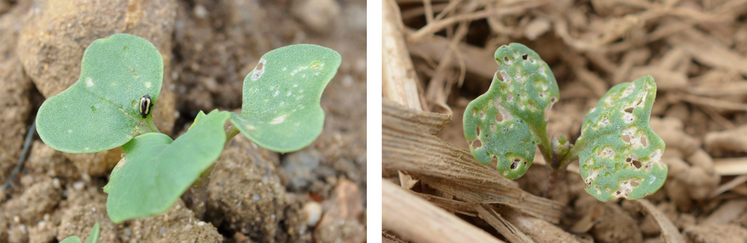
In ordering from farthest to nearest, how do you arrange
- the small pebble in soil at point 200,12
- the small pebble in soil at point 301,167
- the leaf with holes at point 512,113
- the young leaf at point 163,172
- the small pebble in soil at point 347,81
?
→ the small pebble in soil at point 347,81 → the small pebble in soil at point 200,12 → the small pebble in soil at point 301,167 → the leaf with holes at point 512,113 → the young leaf at point 163,172

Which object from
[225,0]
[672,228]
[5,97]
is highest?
[225,0]

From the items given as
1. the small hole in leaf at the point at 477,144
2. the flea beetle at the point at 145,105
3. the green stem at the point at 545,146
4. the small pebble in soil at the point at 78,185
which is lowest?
the small pebble in soil at the point at 78,185

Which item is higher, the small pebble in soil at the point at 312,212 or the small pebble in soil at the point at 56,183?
the small pebble in soil at the point at 56,183

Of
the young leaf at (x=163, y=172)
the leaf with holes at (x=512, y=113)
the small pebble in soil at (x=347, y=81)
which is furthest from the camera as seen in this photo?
the small pebble in soil at (x=347, y=81)

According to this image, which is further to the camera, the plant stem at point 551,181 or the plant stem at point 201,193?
the plant stem at point 551,181

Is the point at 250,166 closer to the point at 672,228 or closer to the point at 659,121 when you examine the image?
the point at 672,228

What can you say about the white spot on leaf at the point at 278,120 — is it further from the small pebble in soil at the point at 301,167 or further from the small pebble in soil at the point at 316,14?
the small pebble in soil at the point at 316,14

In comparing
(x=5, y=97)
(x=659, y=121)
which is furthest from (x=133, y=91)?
(x=659, y=121)

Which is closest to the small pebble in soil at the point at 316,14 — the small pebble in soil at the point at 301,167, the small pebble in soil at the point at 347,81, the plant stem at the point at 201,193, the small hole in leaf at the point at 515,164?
the small pebble in soil at the point at 347,81
